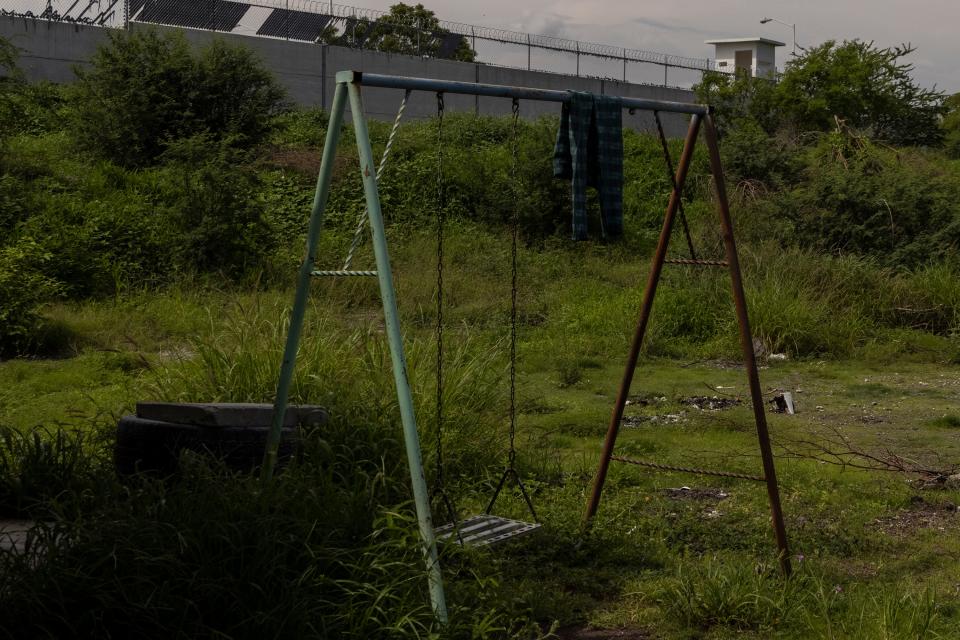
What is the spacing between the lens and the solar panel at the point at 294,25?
26.9 metres

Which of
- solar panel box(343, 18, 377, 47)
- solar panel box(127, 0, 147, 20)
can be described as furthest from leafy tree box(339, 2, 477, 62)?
solar panel box(127, 0, 147, 20)

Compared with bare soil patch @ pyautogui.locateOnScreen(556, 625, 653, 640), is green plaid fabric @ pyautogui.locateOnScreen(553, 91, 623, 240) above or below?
above

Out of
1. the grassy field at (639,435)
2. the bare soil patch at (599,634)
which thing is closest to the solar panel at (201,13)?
the grassy field at (639,435)

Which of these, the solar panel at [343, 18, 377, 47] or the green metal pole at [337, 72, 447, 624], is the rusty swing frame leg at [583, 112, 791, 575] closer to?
the green metal pole at [337, 72, 447, 624]

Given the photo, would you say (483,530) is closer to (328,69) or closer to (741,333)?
(741,333)

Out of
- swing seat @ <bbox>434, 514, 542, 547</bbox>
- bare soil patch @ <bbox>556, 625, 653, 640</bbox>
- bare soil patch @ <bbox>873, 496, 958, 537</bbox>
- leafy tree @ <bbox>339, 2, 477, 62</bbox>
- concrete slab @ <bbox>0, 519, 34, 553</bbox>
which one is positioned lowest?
bare soil patch @ <bbox>873, 496, 958, 537</bbox>

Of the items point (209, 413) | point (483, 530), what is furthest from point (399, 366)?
point (209, 413)

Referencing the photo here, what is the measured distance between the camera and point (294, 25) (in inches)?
1073

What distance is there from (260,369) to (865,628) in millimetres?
3701

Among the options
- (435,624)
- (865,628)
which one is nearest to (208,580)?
(435,624)

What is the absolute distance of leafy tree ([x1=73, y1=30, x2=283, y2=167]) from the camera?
17.6m

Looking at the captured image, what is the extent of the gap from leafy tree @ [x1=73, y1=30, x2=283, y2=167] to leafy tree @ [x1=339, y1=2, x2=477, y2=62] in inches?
405

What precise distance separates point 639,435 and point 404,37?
22963 mm

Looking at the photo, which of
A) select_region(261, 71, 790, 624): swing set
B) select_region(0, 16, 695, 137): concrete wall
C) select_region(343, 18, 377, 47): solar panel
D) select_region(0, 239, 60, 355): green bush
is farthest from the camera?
select_region(343, 18, 377, 47): solar panel
